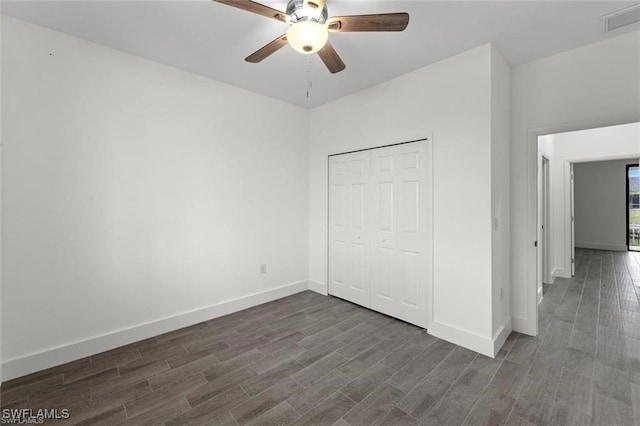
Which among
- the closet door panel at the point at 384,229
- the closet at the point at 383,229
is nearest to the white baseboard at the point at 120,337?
the closet at the point at 383,229

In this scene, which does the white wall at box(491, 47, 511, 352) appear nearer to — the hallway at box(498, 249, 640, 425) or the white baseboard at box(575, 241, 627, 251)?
the hallway at box(498, 249, 640, 425)

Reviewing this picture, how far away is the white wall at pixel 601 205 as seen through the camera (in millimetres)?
7387

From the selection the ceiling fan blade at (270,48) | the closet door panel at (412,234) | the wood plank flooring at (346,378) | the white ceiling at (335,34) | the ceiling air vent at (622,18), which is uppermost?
the white ceiling at (335,34)

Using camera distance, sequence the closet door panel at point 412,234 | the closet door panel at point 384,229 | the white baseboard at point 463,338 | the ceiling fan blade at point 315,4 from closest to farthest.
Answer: the ceiling fan blade at point 315,4 → the white baseboard at point 463,338 → the closet door panel at point 412,234 → the closet door panel at point 384,229

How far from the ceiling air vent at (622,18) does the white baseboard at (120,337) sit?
173 inches

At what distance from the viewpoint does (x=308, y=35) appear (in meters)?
1.65

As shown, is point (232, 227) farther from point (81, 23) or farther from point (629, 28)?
point (629, 28)

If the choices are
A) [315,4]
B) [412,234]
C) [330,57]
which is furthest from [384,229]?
[315,4]

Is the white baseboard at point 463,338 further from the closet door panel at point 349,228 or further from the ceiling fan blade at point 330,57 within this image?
the ceiling fan blade at point 330,57

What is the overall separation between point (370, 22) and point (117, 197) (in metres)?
2.75

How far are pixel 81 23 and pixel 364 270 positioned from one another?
383cm

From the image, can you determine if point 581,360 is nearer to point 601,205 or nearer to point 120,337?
point 120,337

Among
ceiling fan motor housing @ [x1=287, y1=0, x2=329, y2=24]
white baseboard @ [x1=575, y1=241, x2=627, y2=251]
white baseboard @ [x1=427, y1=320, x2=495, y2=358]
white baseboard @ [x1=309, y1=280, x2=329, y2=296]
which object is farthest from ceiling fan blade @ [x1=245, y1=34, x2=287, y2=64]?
white baseboard @ [x1=575, y1=241, x2=627, y2=251]

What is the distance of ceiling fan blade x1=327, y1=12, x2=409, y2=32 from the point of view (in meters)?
1.64
